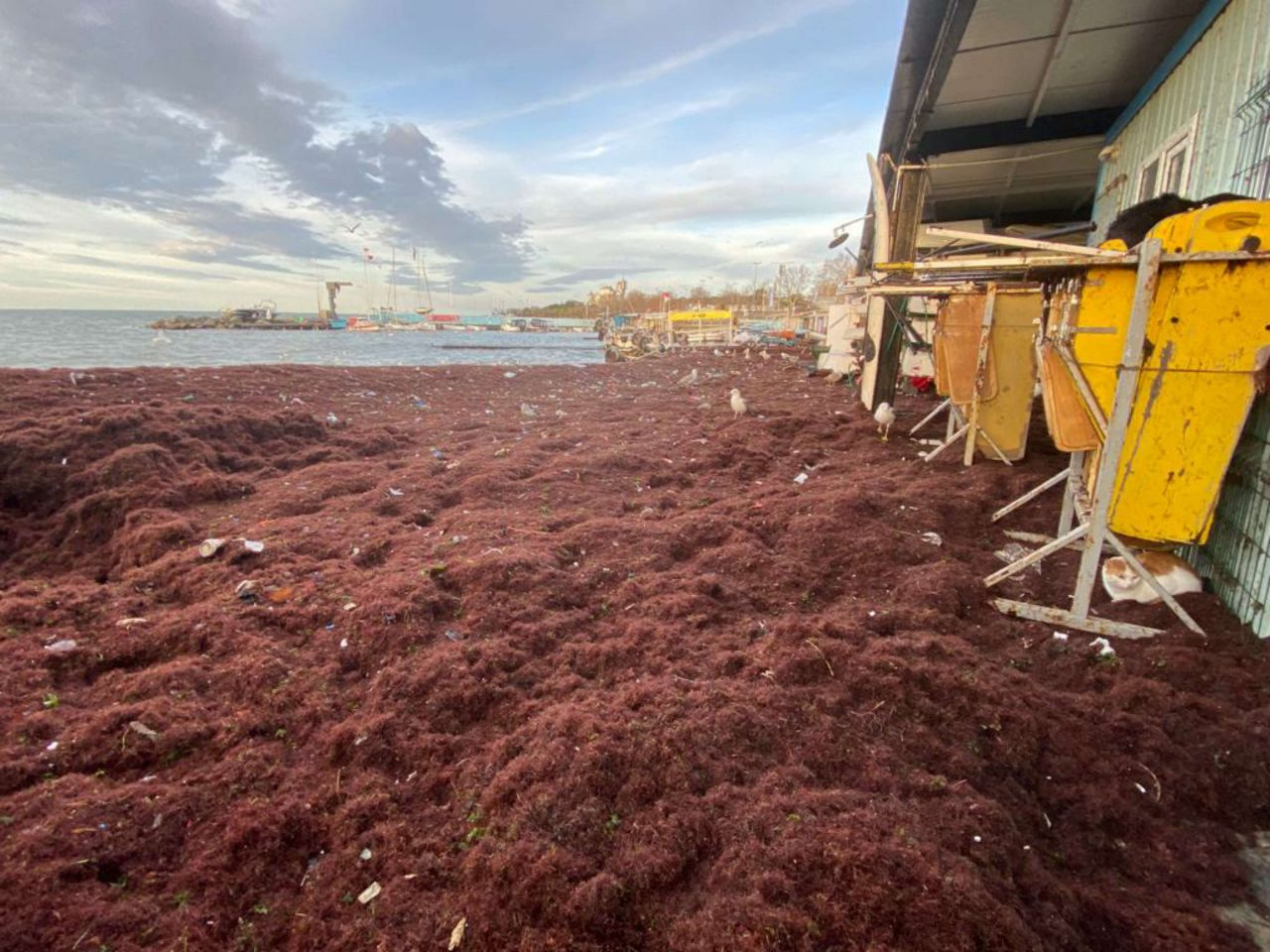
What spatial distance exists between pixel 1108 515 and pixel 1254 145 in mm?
2375

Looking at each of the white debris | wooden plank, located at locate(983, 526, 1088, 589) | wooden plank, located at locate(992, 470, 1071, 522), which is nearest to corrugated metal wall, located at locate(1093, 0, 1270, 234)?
wooden plank, located at locate(992, 470, 1071, 522)

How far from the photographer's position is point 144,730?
7.49 ft

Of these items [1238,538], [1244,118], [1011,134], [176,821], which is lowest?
[176,821]

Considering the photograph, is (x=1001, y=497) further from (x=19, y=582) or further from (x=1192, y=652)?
(x=19, y=582)

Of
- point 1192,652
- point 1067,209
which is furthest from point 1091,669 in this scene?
point 1067,209

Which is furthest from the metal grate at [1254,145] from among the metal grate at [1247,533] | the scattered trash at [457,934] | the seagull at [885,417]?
the scattered trash at [457,934]

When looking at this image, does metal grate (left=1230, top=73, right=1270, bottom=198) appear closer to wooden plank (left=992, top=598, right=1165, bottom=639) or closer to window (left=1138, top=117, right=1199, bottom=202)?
window (left=1138, top=117, right=1199, bottom=202)

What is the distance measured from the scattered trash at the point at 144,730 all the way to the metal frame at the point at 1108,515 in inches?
156

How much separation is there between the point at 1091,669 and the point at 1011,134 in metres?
6.60

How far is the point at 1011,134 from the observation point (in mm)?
6465

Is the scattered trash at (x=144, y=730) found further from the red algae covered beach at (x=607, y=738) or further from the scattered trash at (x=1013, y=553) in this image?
the scattered trash at (x=1013, y=553)

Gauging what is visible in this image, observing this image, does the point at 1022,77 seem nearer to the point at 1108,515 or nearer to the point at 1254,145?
the point at 1254,145

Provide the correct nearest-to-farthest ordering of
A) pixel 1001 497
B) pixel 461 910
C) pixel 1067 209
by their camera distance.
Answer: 1. pixel 461 910
2. pixel 1001 497
3. pixel 1067 209

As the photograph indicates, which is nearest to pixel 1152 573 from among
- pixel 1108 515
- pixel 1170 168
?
pixel 1108 515
